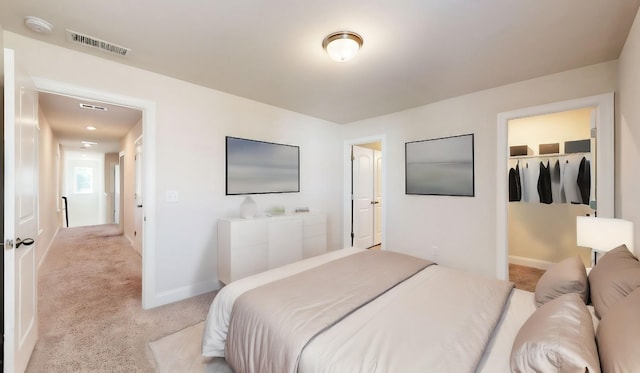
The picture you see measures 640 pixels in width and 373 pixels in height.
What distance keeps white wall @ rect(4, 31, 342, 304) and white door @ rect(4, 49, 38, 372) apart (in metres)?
0.47

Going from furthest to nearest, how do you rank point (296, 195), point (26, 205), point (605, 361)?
point (296, 195), point (26, 205), point (605, 361)

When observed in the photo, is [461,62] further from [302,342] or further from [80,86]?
[80,86]

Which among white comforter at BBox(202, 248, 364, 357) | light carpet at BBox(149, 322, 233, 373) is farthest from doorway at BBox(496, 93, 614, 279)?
light carpet at BBox(149, 322, 233, 373)

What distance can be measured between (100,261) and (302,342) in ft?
14.9

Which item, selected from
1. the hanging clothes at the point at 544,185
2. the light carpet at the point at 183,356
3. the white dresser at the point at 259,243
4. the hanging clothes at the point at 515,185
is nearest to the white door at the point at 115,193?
the white dresser at the point at 259,243

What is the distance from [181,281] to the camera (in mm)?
2822

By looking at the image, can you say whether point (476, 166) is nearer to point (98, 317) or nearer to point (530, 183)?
point (530, 183)

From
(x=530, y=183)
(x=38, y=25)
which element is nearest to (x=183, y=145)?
(x=38, y=25)

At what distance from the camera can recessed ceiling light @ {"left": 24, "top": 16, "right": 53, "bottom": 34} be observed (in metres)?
1.79

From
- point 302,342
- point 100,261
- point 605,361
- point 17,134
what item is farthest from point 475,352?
point 100,261

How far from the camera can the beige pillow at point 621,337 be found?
740 millimetres

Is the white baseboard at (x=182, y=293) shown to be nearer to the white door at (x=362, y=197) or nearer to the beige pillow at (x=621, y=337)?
the white door at (x=362, y=197)

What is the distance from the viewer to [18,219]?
5.19 ft

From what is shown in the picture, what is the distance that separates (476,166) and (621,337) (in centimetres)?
259
